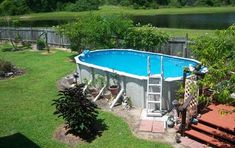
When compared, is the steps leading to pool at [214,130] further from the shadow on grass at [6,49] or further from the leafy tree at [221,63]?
the shadow on grass at [6,49]

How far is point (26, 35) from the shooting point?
31688 millimetres

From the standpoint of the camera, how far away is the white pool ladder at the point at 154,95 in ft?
44.3

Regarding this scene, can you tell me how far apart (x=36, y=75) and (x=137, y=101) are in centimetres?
837

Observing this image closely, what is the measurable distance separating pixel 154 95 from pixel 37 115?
16.9ft

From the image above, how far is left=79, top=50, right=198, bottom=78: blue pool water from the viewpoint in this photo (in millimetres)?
19297

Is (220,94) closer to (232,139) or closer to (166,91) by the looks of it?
(232,139)

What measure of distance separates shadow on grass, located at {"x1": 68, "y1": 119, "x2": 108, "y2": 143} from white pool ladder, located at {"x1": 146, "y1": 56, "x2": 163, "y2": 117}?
80.0 inches

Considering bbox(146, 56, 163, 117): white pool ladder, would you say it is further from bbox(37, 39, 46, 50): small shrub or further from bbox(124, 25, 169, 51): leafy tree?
bbox(37, 39, 46, 50): small shrub

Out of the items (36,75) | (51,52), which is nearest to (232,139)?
(36,75)

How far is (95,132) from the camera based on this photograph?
40.2 feet

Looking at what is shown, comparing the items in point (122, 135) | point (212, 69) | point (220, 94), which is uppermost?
point (212, 69)

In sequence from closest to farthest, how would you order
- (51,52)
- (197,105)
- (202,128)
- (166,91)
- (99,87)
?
(202,128), (197,105), (166,91), (99,87), (51,52)

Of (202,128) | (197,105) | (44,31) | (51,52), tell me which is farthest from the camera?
(44,31)

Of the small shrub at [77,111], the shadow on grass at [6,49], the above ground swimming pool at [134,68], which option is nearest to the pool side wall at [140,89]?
the above ground swimming pool at [134,68]
